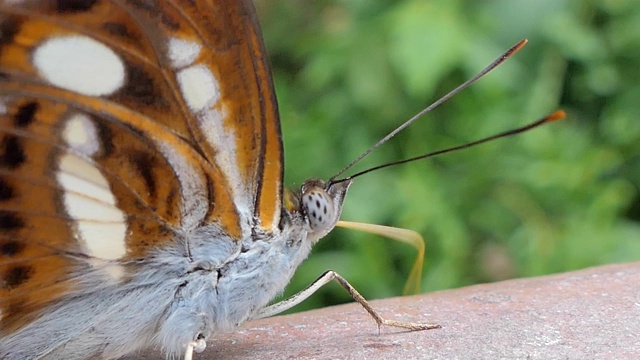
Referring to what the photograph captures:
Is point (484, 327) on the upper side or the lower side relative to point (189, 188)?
lower

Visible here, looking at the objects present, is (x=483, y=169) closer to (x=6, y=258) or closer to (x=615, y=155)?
Result: (x=615, y=155)

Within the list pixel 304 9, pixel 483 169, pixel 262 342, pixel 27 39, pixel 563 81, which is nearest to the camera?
pixel 27 39

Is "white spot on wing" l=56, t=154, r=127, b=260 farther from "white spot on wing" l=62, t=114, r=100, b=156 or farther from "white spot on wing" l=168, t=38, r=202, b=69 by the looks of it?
"white spot on wing" l=168, t=38, r=202, b=69

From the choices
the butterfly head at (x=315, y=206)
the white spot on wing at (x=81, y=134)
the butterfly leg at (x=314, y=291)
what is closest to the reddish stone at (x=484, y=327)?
the butterfly leg at (x=314, y=291)

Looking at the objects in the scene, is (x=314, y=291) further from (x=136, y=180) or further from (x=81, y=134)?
(x=81, y=134)

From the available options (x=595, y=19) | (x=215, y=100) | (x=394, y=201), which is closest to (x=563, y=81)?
(x=595, y=19)

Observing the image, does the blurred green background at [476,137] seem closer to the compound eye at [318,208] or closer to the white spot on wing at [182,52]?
the compound eye at [318,208]

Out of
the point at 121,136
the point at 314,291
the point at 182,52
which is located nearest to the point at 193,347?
the point at 314,291
